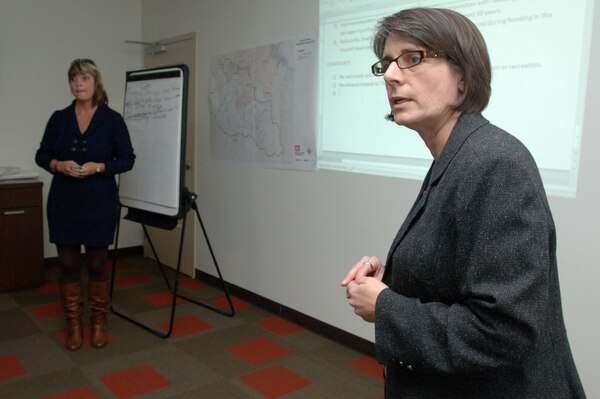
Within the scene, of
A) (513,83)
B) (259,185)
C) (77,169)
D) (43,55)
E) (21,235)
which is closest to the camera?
(513,83)

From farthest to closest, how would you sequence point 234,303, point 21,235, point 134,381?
point 21,235, point 234,303, point 134,381

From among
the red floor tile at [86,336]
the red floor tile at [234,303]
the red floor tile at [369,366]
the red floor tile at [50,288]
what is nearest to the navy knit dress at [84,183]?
the red floor tile at [86,336]

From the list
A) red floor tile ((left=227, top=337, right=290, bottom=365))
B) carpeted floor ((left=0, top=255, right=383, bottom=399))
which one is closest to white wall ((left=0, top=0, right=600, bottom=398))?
carpeted floor ((left=0, top=255, right=383, bottom=399))

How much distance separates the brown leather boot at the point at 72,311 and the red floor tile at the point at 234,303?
1.02 metres

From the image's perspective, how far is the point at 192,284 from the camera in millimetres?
4023

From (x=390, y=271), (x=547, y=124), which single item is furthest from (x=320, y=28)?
(x=390, y=271)

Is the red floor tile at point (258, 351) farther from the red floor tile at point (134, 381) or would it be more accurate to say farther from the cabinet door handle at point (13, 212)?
the cabinet door handle at point (13, 212)

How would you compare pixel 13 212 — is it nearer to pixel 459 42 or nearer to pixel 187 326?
pixel 187 326

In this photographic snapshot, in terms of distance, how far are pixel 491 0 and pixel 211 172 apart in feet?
8.31

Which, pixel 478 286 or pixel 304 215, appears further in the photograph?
pixel 304 215

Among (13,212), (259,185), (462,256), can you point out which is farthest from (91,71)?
(462,256)

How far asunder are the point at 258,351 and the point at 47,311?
5.17 feet

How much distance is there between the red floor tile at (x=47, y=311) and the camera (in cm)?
319

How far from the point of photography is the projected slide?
1808 mm
